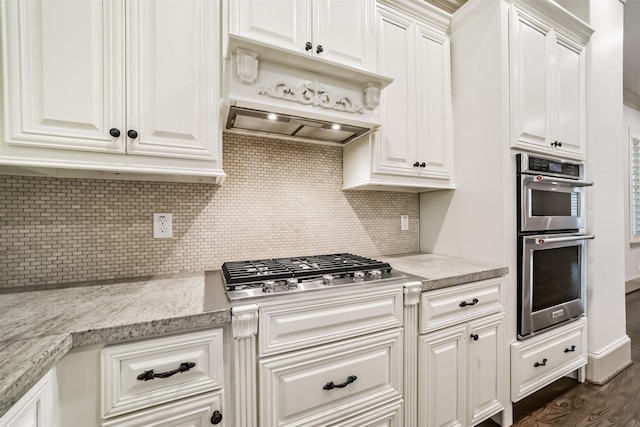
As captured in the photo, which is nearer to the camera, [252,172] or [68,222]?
[68,222]

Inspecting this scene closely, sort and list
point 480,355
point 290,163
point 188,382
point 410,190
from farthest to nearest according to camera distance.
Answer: point 410,190 < point 290,163 < point 480,355 < point 188,382

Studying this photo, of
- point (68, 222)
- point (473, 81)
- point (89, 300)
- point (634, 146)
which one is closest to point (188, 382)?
point (89, 300)

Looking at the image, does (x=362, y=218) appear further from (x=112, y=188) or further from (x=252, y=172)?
(x=112, y=188)

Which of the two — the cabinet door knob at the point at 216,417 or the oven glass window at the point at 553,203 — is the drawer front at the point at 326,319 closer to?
the cabinet door knob at the point at 216,417

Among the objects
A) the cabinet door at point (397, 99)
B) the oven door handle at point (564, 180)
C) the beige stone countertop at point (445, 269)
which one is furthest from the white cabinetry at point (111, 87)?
the oven door handle at point (564, 180)

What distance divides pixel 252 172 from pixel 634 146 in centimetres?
603

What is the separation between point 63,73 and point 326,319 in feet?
4.44

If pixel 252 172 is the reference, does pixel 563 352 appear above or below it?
below

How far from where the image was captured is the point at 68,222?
1269 mm

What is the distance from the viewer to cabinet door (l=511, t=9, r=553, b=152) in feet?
5.61

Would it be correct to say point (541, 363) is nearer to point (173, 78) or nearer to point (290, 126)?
point (290, 126)

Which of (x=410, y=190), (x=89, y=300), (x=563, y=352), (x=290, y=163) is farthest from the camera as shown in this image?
(x=410, y=190)

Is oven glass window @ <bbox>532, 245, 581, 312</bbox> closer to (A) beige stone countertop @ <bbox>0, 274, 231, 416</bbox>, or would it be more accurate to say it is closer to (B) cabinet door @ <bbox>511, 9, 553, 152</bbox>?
(B) cabinet door @ <bbox>511, 9, 553, 152</bbox>

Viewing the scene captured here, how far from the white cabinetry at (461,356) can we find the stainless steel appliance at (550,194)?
528 mm
